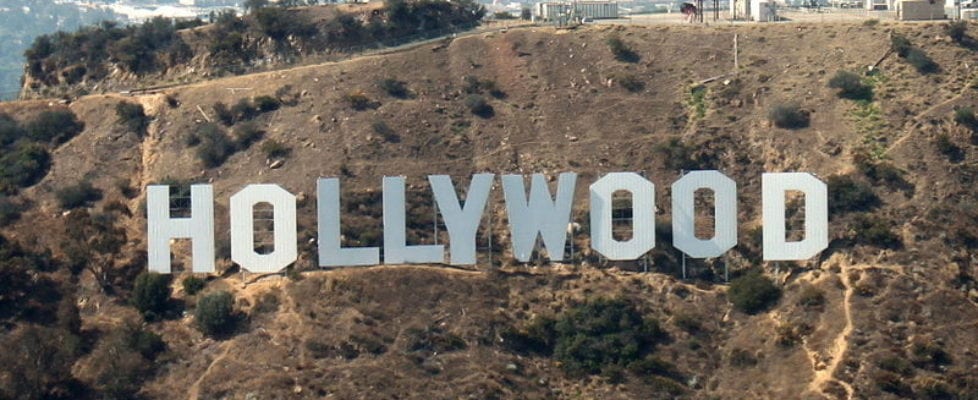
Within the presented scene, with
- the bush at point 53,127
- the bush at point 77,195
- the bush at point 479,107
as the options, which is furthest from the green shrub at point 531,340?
the bush at point 53,127

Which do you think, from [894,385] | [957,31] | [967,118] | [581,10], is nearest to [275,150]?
[581,10]

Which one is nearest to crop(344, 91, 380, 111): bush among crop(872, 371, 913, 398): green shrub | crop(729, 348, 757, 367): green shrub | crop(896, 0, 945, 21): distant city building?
crop(729, 348, 757, 367): green shrub

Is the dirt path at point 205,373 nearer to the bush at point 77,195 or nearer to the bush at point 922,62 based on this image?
the bush at point 77,195

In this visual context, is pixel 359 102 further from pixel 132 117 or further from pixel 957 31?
pixel 957 31

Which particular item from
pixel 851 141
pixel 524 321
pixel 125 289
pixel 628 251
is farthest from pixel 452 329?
pixel 851 141

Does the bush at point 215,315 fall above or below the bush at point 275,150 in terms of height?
below
